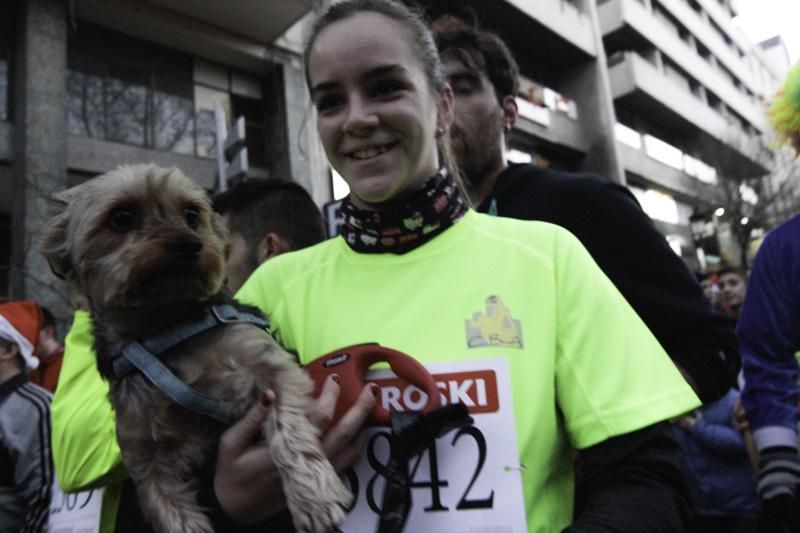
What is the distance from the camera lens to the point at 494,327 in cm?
155

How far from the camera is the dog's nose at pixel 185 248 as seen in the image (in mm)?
2203

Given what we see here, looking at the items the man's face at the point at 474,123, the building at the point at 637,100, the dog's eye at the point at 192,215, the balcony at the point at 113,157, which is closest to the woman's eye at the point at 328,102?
the dog's eye at the point at 192,215

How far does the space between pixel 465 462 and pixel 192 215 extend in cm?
160

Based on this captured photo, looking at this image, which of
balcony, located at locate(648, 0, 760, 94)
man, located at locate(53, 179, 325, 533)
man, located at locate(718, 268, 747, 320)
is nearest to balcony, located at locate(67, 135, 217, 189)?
man, located at locate(718, 268, 747, 320)

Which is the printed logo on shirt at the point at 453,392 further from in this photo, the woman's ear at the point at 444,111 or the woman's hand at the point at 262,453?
the woman's ear at the point at 444,111

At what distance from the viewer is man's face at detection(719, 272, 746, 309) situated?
7.61m

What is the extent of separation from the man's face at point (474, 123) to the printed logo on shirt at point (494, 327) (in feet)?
4.68

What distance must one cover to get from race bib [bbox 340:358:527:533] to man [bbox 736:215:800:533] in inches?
76.9

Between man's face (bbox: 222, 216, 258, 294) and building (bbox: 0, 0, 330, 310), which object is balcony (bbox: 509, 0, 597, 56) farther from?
man's face (bbox: 222, 216, 258, 294)

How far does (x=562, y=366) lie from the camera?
147cm

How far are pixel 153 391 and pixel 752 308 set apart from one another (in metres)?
2.63

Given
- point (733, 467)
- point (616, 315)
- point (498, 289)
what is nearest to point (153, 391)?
point (498, 289)

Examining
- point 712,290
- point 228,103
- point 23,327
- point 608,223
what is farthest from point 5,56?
point 608,223

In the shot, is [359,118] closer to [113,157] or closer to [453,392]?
[453,392]
